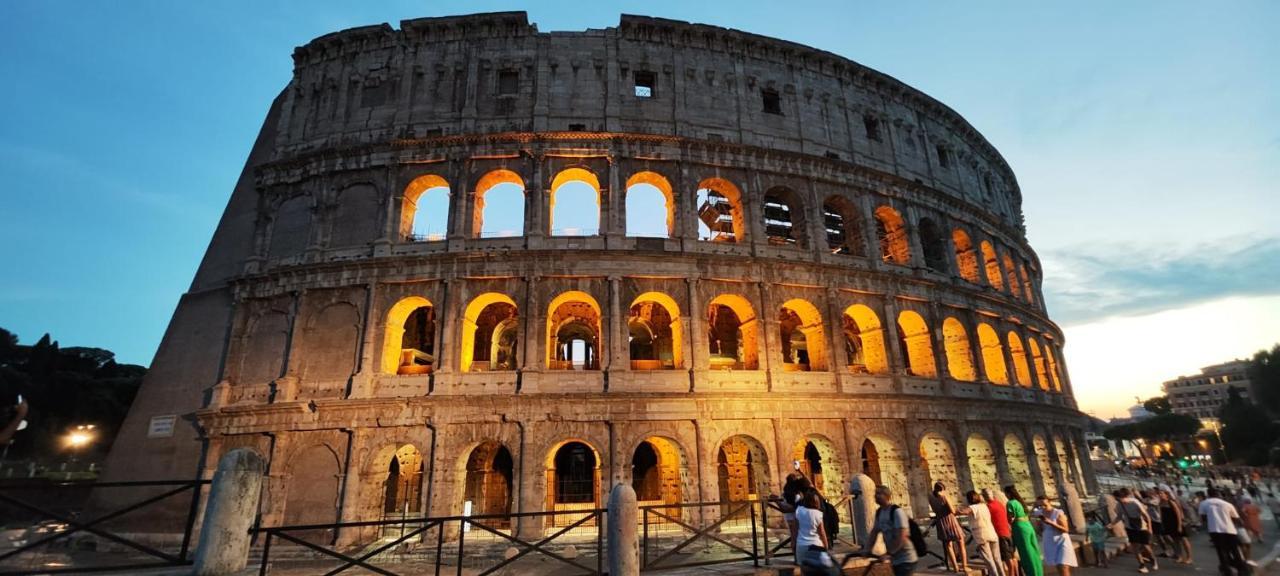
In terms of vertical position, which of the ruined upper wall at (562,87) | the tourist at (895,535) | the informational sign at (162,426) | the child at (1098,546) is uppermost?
the ruined upper wall at (562,87)

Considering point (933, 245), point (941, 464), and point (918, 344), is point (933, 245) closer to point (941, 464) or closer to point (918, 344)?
point (918, 344)

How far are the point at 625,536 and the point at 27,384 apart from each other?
39119 mm

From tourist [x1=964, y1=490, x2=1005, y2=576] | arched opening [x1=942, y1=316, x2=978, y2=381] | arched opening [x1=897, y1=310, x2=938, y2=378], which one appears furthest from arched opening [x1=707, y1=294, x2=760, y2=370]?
tourist [x1=964, y1=490, x2=1005, y2=576]

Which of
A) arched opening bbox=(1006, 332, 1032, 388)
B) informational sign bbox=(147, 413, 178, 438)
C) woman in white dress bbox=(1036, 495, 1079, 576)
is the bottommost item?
woman in white dress bbox=(1036, 495, 1079, 576)

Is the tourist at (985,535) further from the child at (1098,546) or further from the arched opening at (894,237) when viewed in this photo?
the arched opening at (894,237)

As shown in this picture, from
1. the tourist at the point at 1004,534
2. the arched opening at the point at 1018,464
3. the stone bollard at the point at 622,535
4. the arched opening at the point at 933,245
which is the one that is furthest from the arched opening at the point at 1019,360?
the stone bollard at the point at 622,535

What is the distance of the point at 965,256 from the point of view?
960 inches

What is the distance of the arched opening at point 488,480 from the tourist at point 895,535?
47.7ft

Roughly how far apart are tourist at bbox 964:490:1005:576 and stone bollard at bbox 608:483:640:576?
205 inches

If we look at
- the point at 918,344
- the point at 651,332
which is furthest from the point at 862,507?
the point at 651,332

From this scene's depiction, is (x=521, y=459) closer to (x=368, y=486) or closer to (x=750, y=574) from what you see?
(x=368, y=486)

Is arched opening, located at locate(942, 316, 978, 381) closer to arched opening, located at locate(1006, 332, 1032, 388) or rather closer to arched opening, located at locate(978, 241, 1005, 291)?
arched opening, located at locate(1006, 332, 1032, 388)

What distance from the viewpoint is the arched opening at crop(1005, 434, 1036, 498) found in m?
20.7

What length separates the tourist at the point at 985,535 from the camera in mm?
8492
